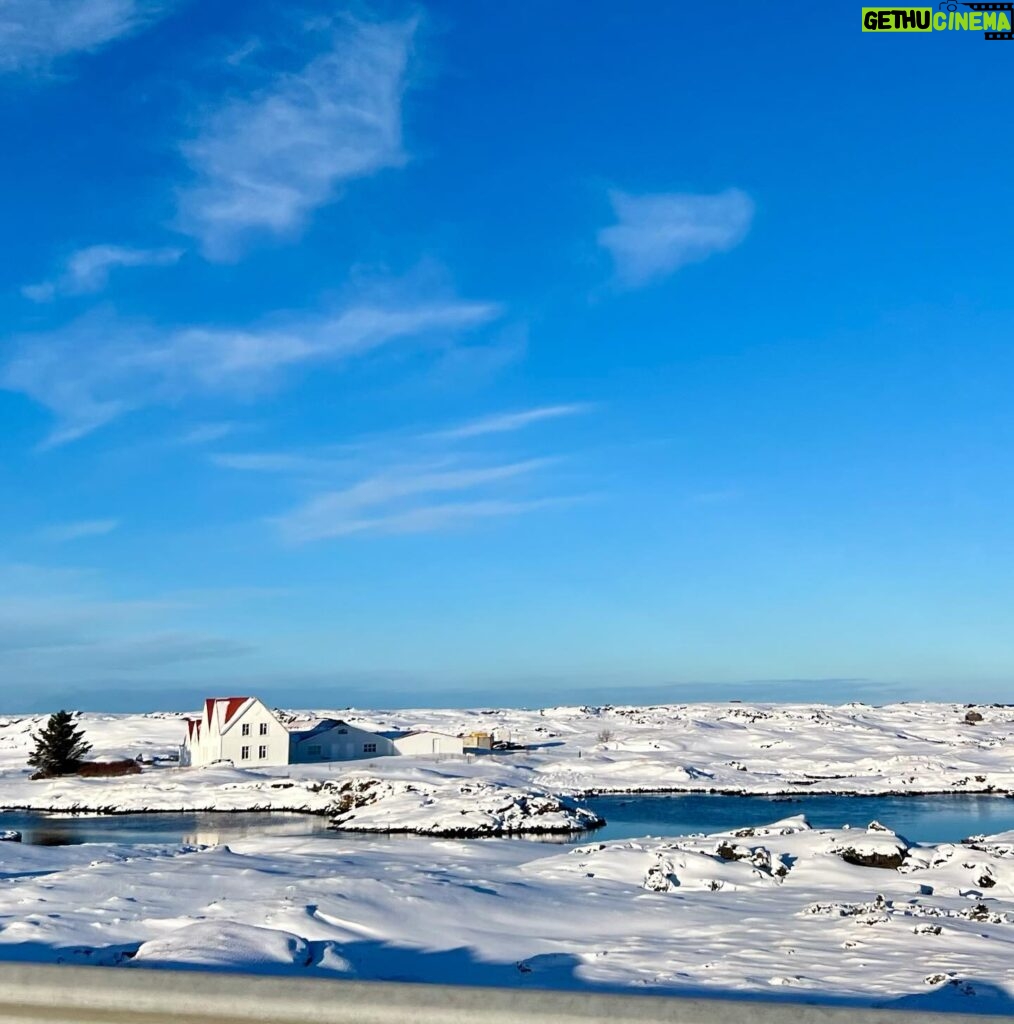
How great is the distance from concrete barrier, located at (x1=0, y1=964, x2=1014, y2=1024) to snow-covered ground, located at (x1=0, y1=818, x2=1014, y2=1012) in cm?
476

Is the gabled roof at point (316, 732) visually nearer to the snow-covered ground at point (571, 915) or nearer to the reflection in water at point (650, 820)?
the reflection in water at point (650, 820)

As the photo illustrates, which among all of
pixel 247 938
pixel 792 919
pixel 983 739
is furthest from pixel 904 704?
pixel 247 938

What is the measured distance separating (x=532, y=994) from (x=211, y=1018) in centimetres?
146

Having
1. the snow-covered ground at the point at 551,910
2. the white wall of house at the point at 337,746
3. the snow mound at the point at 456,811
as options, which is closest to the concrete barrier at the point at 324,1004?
the snow-covered ground at the point at 551,910

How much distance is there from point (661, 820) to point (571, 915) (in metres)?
30.4

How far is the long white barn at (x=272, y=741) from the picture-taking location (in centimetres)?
7044

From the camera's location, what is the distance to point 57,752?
68750mm

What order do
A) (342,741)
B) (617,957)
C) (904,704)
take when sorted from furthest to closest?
(904,704), (342,741), (617,957)

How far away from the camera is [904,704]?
163750 millimetres

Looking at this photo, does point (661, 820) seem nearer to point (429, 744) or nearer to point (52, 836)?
point (52, 836)

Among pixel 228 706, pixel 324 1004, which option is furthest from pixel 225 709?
pixel 324 1004

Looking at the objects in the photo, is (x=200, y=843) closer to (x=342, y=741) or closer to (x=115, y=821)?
(x=115, y=821)

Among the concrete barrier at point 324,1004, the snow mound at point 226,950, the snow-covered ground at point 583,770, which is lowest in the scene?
the snow-covered ground at point 583,770

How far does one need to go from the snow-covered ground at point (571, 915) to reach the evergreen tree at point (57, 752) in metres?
44.4
